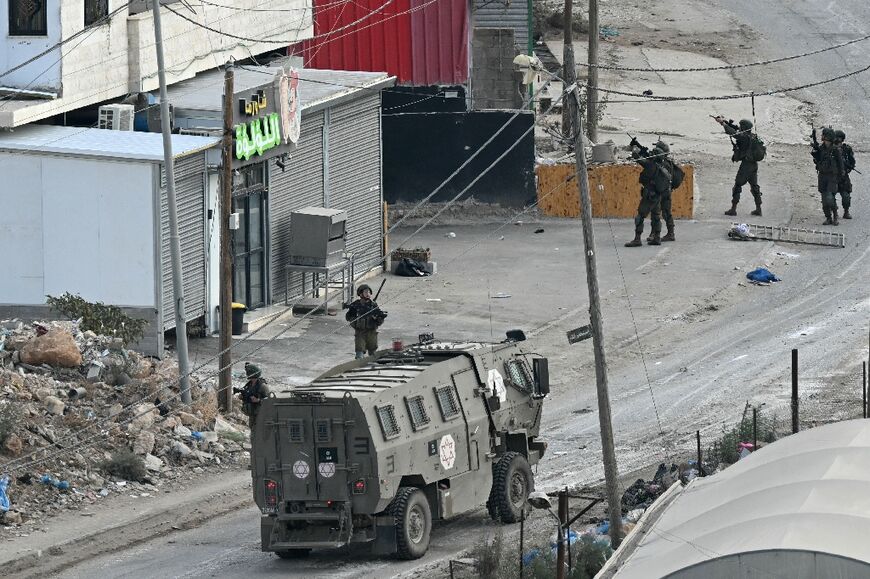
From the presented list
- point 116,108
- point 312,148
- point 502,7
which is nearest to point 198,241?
point 116,108

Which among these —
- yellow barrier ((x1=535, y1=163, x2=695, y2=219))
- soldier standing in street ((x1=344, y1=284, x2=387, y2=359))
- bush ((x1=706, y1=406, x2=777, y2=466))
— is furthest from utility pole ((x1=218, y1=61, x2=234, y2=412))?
yellow barrier ((x1=535, y1=163, x2=695, y2=219))

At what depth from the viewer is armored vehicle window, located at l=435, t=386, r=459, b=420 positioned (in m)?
22.3

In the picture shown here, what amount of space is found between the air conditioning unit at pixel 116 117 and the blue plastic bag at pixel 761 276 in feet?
38.9

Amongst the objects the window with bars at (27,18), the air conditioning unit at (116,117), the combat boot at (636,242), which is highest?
the window with bars at (27,18)

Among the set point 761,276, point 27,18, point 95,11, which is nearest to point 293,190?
point 95,11

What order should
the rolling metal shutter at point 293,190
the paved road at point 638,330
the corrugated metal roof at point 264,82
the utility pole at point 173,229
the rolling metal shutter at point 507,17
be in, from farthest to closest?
the rolling metal shutter at point 507,17
the rolling metal shutter at point 293,190
the corrugated metal roof at point 264,82
the utility pole at point 173,229
the paved road at point 638,330

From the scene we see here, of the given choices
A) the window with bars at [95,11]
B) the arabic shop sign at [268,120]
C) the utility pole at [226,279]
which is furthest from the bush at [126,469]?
the window with bars at [95,11]

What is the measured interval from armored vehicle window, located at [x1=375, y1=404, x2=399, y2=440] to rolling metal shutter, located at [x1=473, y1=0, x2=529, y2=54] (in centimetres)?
2246

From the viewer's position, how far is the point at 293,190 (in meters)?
35.4

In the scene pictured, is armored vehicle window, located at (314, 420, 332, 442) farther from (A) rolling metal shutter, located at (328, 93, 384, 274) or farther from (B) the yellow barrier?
(B) the yellow barrier

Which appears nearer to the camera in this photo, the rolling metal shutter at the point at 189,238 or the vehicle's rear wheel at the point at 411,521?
the vehicle's rear wheel at the point at 411,521

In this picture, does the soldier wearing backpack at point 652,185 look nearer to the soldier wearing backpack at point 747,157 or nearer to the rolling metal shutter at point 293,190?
the soldier wearing backpack at point 747,157

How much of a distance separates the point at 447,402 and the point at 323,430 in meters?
1.85

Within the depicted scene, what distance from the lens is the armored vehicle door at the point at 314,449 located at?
2120 centimetres
